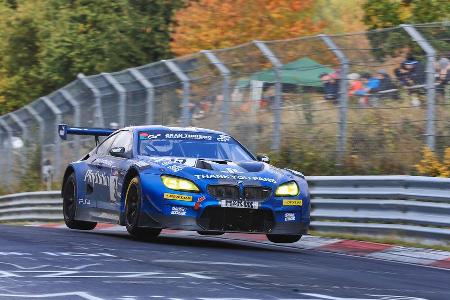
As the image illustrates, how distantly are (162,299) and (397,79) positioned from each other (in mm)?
9034

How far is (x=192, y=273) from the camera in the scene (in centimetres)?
982

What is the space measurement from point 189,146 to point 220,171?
1.37 metres

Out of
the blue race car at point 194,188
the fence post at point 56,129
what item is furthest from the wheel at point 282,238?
the fence post at point 56,129

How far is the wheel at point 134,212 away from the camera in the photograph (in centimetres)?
1330

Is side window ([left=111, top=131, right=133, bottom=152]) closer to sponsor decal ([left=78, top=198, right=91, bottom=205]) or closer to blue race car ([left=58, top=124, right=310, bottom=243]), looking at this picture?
blue race car ([left=58, top=124, right=310, bottom=243])

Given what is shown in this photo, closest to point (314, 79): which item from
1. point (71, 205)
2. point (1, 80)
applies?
point (71, 205)

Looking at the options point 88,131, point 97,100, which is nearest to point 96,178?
point 88,131

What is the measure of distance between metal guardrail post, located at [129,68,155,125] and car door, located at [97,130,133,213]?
7.22 metres

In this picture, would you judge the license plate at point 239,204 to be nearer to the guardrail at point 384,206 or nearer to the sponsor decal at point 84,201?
the guardrail at point 384,206

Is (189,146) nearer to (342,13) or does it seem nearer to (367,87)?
(367,87)

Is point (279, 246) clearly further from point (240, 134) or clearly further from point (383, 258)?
point (240, 134)

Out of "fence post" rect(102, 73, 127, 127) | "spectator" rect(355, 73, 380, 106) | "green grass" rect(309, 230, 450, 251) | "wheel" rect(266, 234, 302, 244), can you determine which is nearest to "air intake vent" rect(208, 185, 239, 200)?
"wheel" rect(266, 234, 302, 244)

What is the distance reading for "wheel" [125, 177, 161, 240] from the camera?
13.3 m

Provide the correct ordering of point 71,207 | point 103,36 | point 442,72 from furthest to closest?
point 103,36
point 71,207
point 442,72
